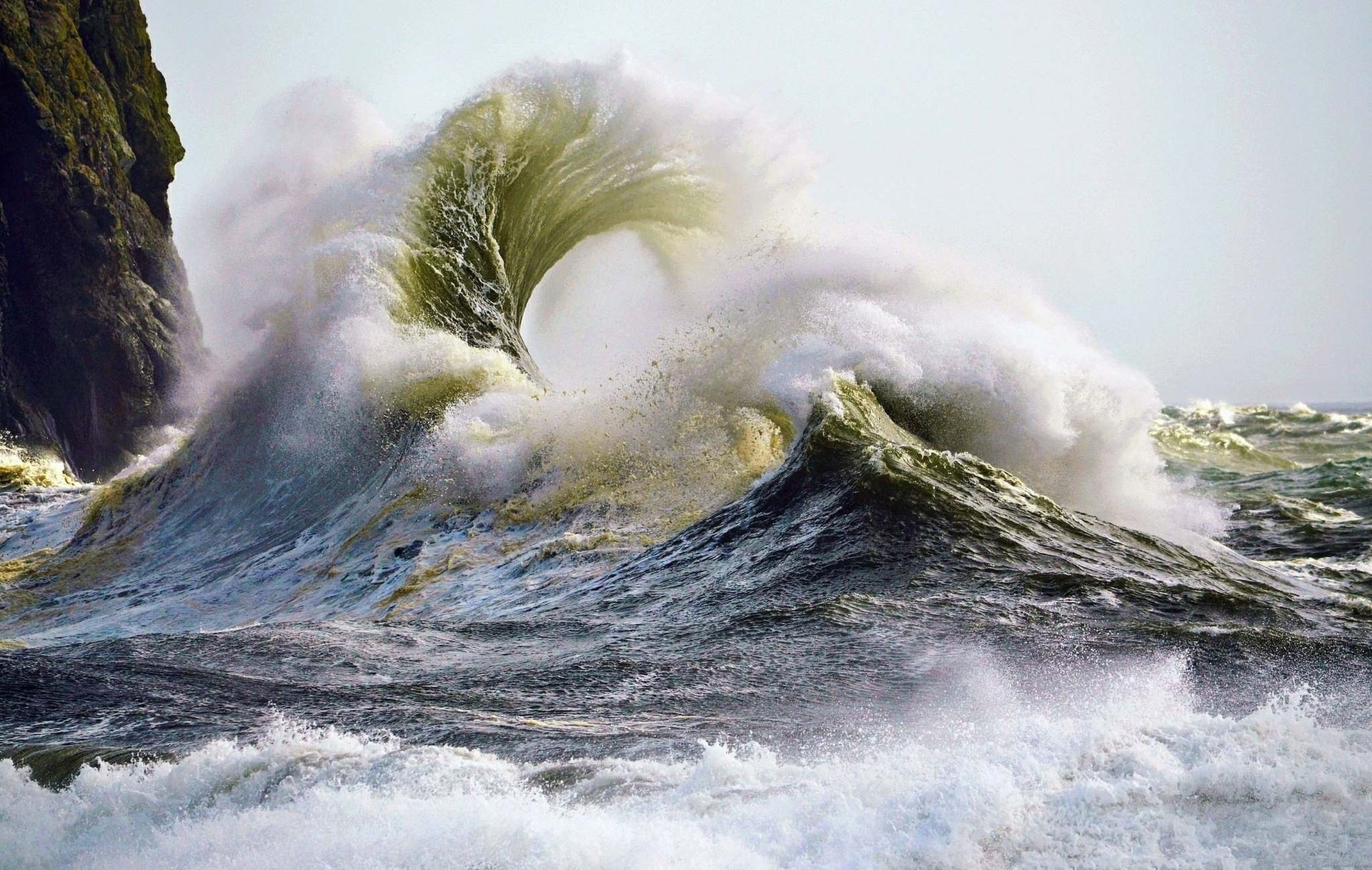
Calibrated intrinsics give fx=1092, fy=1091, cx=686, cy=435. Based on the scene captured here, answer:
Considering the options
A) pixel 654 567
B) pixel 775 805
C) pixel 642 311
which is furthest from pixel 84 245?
pixel 775 805

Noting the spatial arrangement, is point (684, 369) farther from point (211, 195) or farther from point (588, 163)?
point (211, 195)

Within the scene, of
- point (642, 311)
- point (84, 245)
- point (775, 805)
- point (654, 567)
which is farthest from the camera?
point (84, 245)

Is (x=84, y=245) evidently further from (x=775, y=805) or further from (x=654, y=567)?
(x=775, y=805)

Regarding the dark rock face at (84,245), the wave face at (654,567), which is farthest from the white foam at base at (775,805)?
the dark rock face at (84,245)

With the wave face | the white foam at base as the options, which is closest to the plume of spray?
the wave face

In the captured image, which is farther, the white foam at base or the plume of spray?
the plume of spray

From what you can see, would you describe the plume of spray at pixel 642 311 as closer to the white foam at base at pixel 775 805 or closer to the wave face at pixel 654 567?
the wave face at pixel 654 567

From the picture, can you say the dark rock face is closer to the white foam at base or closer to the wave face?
the wave face
